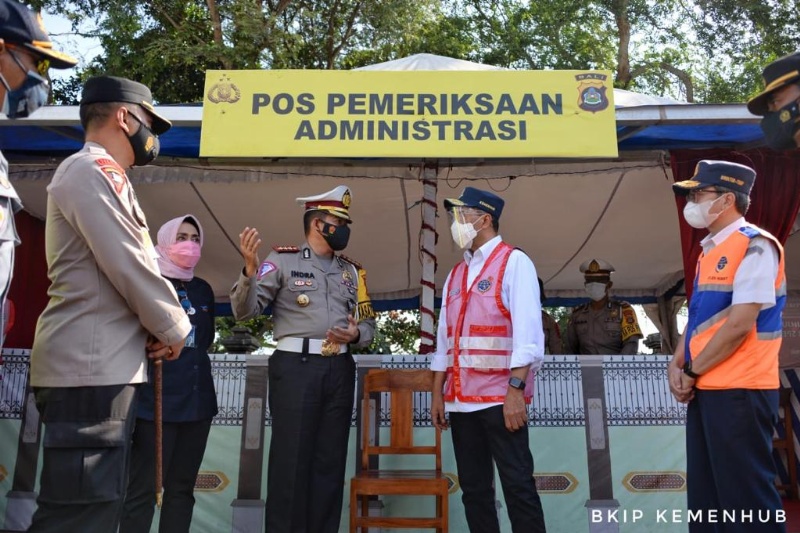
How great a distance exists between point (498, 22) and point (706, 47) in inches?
180

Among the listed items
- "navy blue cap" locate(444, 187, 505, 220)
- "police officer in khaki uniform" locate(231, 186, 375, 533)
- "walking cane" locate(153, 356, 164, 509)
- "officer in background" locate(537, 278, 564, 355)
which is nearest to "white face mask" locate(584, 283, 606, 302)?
"officer in background" locate(537, 278, 564, 355)

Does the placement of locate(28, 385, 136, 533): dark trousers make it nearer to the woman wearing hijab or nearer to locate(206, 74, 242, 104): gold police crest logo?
the woman wearing hijab

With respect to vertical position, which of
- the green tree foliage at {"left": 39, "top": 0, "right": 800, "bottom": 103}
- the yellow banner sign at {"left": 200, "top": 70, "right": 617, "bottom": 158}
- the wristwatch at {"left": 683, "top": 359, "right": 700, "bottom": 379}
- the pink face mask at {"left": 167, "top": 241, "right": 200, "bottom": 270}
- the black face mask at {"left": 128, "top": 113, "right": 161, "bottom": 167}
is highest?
the green tree foliage at {"left": 39, "top": 0, "right": 800, "bottom": 103}

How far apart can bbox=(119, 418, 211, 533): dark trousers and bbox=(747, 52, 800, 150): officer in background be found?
2958 millimetres

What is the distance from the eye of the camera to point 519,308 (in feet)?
11.3

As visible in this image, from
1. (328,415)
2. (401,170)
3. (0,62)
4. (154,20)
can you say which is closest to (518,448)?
(328,415)

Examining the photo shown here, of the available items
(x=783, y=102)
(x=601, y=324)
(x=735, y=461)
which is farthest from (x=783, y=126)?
(x=601, y=324)

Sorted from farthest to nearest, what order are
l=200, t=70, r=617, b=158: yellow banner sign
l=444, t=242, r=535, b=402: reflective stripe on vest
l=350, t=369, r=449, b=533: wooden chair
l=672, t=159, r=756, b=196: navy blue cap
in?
l=200, t=70, r=617, b=158: yellow banner sign → l=350, t=369, r=449, b=533: wooden chair → l=444, t=242, r=535, b=402: reflective stripe on vest → l=672, t=159, r=756, b=196: navy blue cap

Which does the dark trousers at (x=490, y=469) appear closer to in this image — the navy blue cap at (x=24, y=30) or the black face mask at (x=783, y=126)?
the black face mask at (x=783, y=126)

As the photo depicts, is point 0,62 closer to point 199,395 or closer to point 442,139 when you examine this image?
point 199,395

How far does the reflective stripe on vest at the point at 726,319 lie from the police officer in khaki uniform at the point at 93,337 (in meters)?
2.03

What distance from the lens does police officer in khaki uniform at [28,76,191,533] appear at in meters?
2.03

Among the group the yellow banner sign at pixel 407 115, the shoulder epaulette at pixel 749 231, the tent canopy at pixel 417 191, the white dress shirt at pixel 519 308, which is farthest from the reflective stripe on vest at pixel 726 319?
the tent canopy at pixel 417 191

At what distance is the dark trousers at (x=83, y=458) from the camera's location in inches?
79.1
